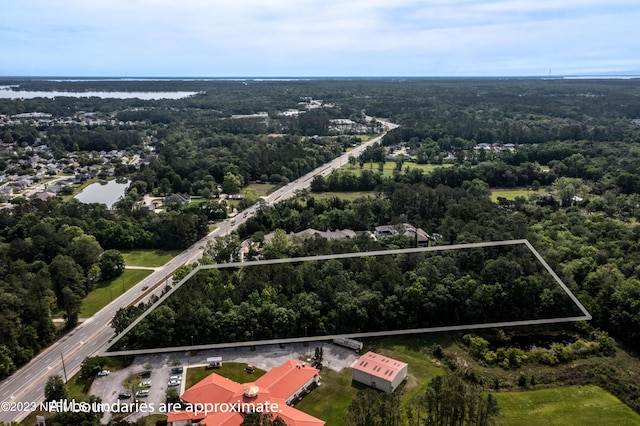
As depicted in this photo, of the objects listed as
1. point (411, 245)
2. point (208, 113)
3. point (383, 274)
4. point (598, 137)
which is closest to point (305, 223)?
point (411, 245)

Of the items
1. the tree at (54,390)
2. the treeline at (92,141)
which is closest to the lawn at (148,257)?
the tree at (54,390)

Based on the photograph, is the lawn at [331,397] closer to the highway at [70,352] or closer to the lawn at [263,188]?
the highway at [70,352]

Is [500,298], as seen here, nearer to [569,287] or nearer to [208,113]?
[569,287]

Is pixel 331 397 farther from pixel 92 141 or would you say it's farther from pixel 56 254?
pixel 92 141

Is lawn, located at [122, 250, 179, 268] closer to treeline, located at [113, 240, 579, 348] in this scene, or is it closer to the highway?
the highway

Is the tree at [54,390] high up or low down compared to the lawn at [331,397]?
up
